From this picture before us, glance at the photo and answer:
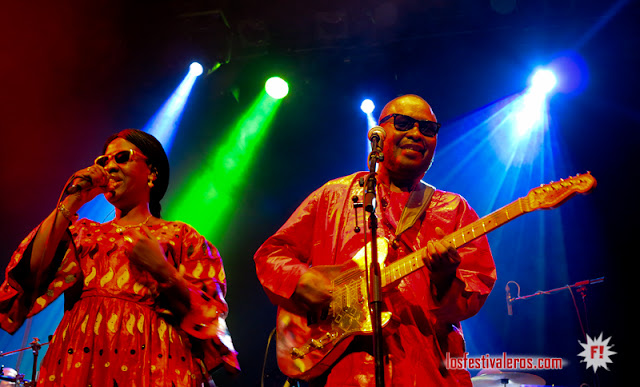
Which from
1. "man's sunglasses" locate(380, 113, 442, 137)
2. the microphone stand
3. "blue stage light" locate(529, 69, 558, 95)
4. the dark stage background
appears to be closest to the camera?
the microphone stand

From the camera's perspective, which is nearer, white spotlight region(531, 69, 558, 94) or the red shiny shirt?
the red shiny shirt

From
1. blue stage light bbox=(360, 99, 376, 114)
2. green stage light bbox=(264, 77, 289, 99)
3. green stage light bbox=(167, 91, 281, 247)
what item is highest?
green stage light bbox=(264, 77, 289, 99)

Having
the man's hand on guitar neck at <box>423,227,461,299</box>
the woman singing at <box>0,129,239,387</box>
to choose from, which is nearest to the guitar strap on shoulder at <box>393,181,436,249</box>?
the man's hand on guitar neck at <box>423,227,461,299</box>

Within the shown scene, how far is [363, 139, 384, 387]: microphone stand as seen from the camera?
2297 millimetres

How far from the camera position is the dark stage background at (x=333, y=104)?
6988 mm

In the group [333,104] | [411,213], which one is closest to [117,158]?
[411,213]

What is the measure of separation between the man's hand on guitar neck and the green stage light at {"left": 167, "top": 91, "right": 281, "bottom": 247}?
22.4 ft

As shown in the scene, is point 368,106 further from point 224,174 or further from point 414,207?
point 414,207

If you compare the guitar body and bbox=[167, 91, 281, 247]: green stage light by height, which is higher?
bbox=[167, 91, 281, 247]: green stage light

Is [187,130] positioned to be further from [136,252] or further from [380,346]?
[380,346]

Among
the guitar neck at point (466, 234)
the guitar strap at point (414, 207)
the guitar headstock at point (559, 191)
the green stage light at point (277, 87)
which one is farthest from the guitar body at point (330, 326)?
the green stage light at point (277, 87)

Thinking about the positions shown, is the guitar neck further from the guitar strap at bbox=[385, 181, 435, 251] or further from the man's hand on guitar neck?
the guitar strap at bbox=[385, 181, 435, 251]

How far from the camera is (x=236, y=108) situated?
9172 mm

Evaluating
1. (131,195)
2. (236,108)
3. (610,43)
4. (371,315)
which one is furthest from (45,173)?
(610,43)
